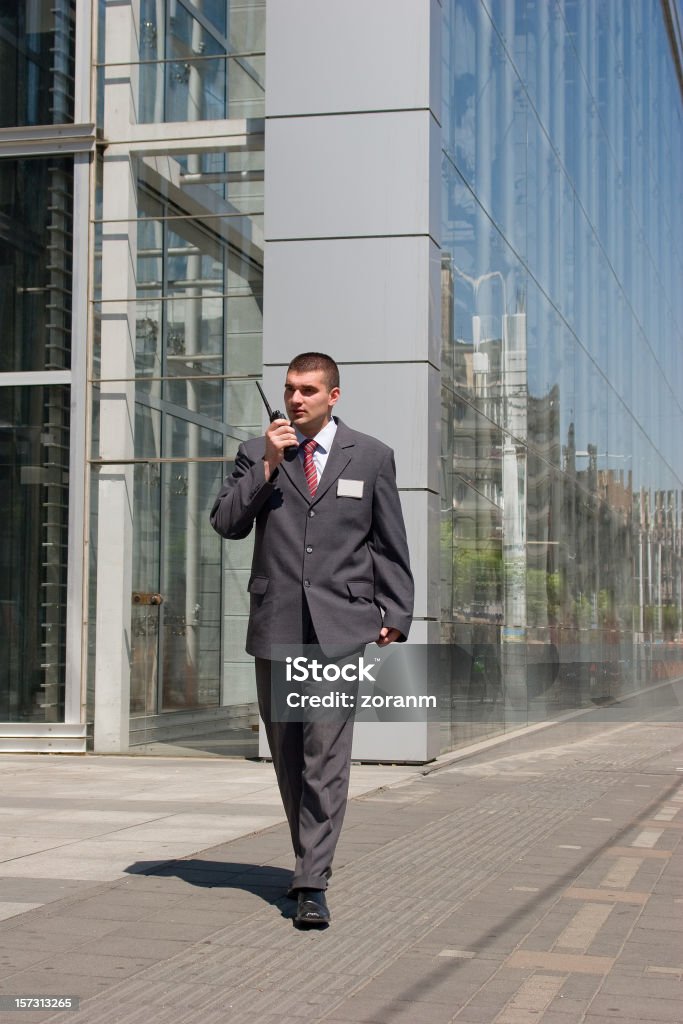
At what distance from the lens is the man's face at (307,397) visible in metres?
5.39

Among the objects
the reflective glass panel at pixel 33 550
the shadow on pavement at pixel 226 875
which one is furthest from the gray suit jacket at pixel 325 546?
the reflective glass panel at pixel 33 550

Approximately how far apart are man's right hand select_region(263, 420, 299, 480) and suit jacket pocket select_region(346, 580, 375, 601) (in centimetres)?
51

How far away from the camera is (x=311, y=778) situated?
5246 mm

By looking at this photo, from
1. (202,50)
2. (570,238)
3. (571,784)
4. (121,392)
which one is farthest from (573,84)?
(571,784)

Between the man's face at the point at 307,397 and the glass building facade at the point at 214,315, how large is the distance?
564 cm

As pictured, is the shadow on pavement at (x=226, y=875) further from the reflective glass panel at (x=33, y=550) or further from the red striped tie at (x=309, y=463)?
the reflective glass panel at (x=33, y=550)

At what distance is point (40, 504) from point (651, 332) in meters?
17.2

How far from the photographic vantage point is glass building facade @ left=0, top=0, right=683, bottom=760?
37.0ft

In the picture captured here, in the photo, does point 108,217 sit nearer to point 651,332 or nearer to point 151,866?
point 151,866

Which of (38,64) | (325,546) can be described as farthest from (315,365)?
(38,64)

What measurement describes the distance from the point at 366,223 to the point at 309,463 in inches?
241

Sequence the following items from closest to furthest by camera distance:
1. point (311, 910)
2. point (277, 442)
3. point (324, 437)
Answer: point (311, 910) → point (277, 442) → point (324, 437)

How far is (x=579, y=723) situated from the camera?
16.2m
